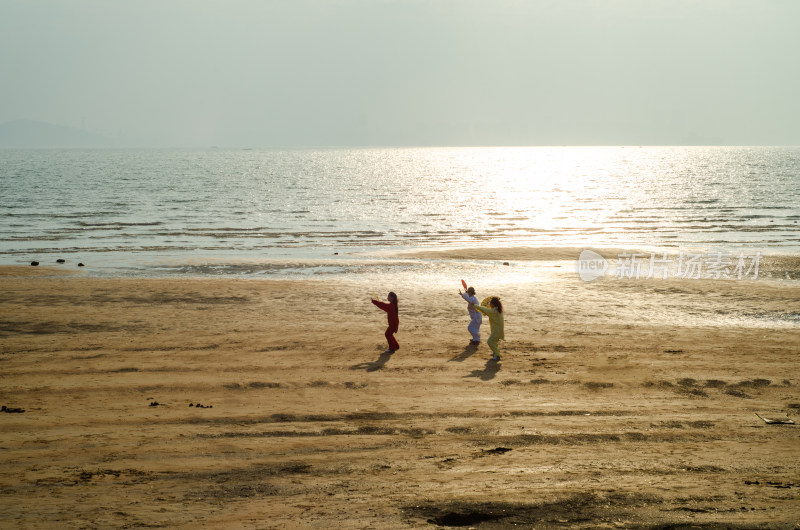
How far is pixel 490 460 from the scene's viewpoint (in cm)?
833

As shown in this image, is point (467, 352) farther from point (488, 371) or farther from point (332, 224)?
point (332, 224)

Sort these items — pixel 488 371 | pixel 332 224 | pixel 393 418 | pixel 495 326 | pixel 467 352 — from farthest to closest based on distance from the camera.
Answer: pixel 332 224 → pixel 467 352 → pixel 495 326 → pixel 488 371 → pixel 393 418

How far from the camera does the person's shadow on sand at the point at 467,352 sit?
13.5m

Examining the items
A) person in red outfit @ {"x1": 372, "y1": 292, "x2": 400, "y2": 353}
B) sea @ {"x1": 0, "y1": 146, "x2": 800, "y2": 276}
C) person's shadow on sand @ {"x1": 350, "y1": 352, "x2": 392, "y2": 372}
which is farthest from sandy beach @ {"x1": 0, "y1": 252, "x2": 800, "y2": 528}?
sea @ {"x1": 0, "y1": 146, "x2": 800, "y2": 276}

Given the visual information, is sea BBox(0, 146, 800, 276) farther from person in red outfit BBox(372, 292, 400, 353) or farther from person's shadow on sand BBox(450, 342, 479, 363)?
person's shadow on sand BBox(450, 342, 479, 363)

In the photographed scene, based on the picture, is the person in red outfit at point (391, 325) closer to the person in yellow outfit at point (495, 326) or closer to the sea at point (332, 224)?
the person in yellow outfit at point (495, 326)

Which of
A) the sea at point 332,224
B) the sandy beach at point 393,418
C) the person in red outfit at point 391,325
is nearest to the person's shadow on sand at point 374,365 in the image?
the sandy beach at point 393,418

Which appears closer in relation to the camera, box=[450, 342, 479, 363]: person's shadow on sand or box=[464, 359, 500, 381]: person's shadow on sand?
box=[464, 359, 500, 381]: person's shadow on sand

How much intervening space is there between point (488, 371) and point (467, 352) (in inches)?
57.0

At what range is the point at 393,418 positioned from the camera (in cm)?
998

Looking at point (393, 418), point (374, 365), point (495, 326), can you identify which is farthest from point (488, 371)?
point (393, 418)

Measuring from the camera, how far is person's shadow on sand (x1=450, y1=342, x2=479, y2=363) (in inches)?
532

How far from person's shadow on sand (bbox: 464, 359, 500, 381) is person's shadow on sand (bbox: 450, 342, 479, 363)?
0.57 metres

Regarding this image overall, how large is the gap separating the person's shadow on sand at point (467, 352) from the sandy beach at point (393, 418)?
0.27 feet
